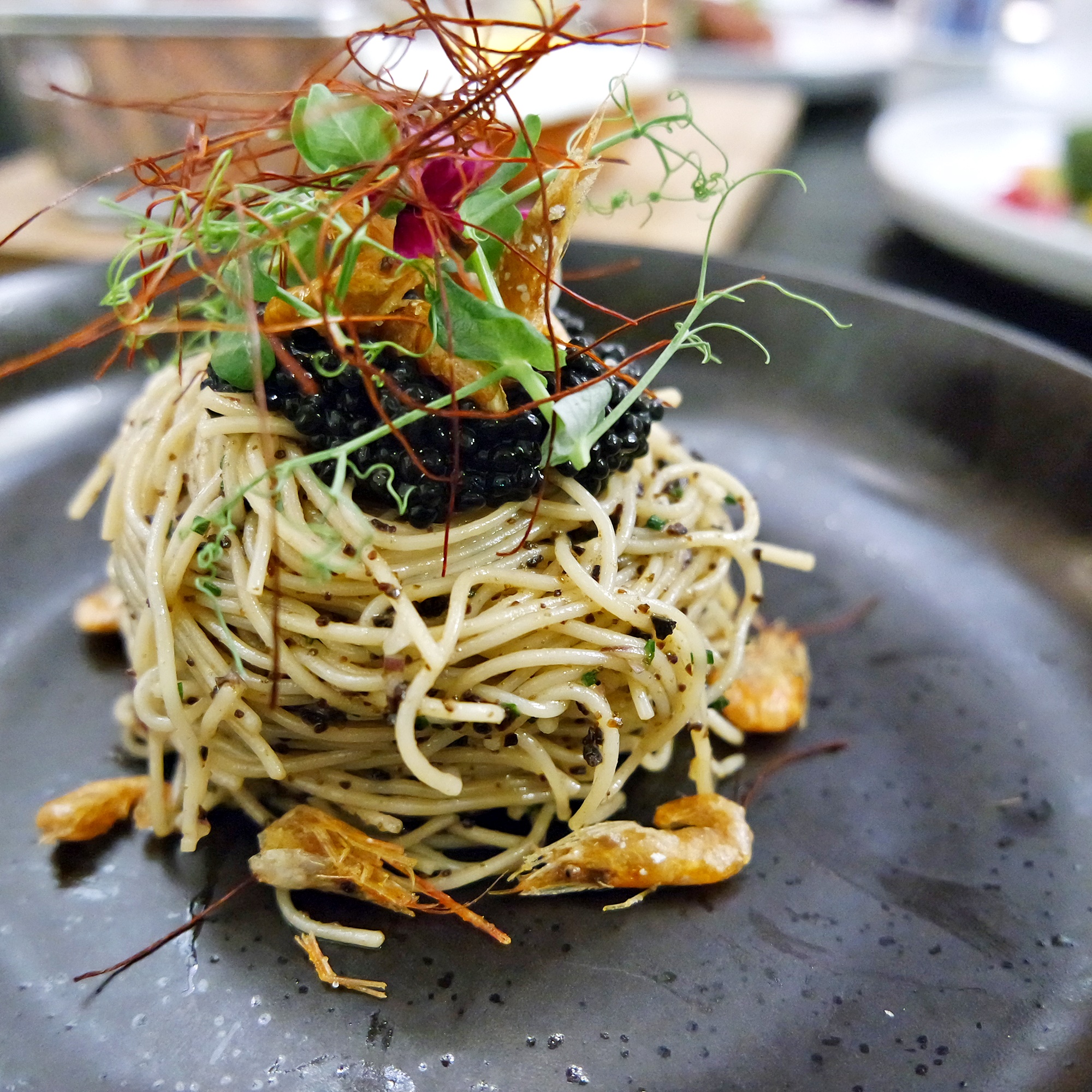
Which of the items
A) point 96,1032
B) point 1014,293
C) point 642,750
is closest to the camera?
point 96,1032

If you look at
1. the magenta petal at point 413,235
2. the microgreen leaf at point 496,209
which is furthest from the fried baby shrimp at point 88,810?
the microgreen leaf at point 496,209

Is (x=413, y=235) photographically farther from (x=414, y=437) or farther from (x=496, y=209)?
(x=414, y=437)

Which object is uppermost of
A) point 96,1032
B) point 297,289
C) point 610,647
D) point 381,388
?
point 297,289

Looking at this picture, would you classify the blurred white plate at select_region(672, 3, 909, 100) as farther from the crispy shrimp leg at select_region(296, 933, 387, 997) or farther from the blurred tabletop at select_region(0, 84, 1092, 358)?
the crispy shrimp leg at select_region(296, 933, 387, 997)

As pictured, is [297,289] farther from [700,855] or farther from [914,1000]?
[914,1000]

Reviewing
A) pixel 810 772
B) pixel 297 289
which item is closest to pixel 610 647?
pixel 810 772

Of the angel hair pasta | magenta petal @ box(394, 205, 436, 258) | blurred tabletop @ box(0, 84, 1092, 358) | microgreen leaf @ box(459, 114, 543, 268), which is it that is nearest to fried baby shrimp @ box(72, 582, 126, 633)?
the angel hair pasta

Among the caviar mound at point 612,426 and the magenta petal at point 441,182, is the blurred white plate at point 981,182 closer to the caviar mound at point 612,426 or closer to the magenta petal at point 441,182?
the caviar mound at point 612,426

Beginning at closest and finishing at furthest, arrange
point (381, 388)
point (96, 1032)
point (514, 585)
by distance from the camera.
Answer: point (96, 1032), point (381, 388), point (514, 585)

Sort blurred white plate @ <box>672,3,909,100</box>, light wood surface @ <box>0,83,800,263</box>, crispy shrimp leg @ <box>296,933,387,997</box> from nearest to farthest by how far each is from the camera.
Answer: crispy shrimp leg @ <box>296,933,387,997</box>
light wood surface @ <box>0,83,800,263</box>
blurred white plate @ <box>672,3,909,100</box>
